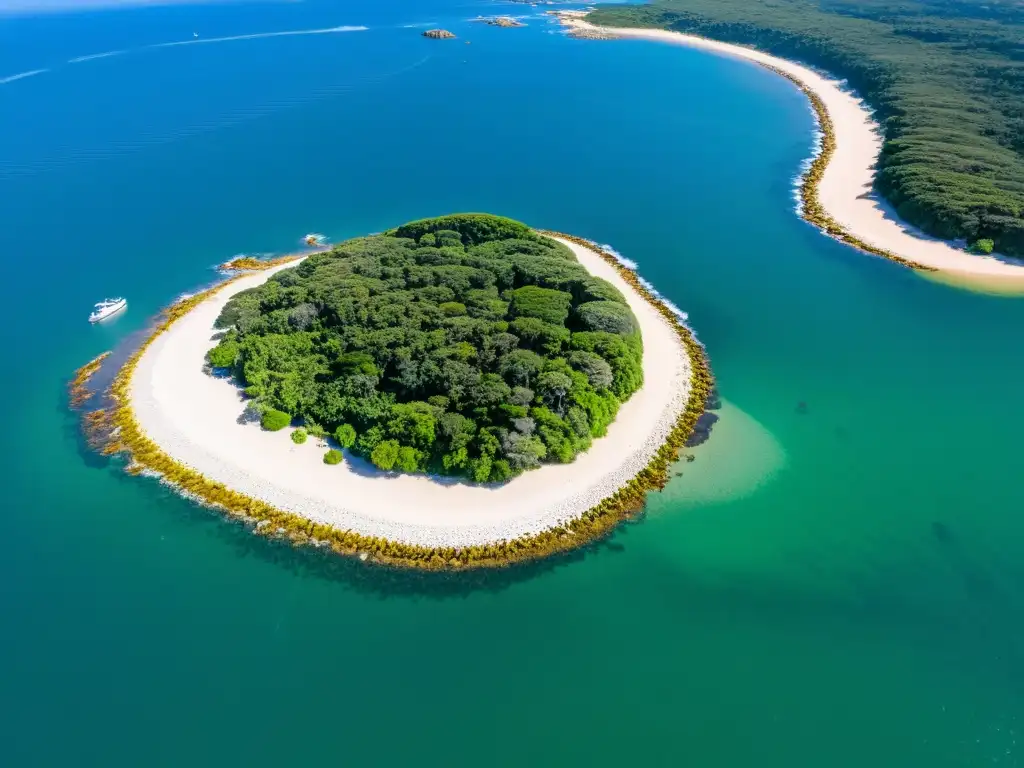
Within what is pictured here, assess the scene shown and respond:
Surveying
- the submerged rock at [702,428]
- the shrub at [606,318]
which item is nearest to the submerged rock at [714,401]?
the submerged rock at [702,428]

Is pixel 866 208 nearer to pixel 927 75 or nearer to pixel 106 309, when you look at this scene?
pixel 927 75

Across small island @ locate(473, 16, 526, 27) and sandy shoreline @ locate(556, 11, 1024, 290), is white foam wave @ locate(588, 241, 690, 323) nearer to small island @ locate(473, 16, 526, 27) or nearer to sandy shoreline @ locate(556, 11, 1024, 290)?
sandy shoreline @ locate(556, 11, 1024, 290)

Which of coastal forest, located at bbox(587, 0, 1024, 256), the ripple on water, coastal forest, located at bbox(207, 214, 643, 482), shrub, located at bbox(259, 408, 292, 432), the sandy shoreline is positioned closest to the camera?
the ripple on water

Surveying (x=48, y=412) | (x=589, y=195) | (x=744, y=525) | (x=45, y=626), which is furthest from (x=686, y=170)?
(x=45, y=626)

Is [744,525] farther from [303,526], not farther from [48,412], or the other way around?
[48,412]

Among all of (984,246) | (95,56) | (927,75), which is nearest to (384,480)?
(984,246)

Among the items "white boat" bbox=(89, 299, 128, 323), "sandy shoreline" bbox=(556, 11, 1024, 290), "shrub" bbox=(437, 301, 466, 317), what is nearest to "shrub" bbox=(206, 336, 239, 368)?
"white boat" bbox=(89, 299, 128, 323)

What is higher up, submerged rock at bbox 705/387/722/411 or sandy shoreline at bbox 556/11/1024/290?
sandy shoreline at bbox 556/11/1024/290
